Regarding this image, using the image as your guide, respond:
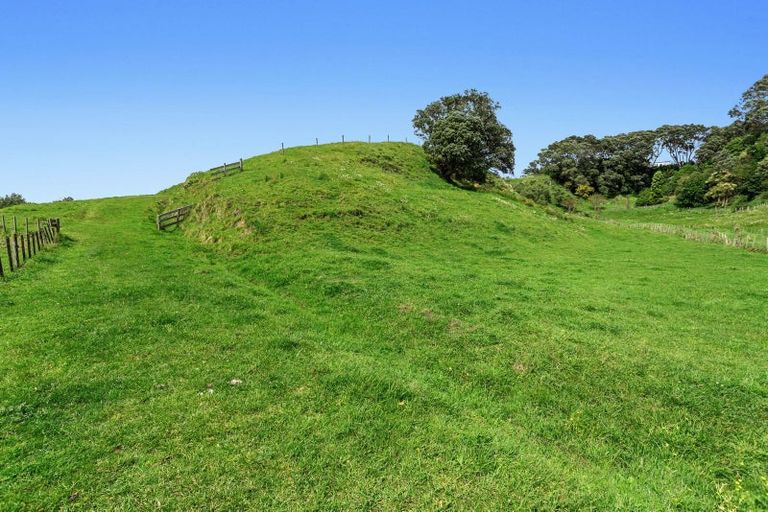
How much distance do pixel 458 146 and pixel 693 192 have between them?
78202mm

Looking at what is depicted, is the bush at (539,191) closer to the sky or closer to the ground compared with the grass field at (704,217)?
closer to the sky

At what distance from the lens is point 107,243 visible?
26.7m

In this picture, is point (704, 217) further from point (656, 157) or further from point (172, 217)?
point (172, 217)

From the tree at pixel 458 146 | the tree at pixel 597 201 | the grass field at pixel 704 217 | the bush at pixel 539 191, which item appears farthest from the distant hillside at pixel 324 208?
the tree at pixel 597 201

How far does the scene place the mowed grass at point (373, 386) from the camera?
6770mm

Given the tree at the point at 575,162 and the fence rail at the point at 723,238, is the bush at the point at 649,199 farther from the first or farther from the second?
the fence rail at the point at 723,238

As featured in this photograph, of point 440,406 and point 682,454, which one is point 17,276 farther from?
point 682,454

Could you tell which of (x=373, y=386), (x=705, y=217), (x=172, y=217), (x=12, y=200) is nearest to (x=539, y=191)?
(x=705, y=217)

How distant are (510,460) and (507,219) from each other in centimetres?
3163

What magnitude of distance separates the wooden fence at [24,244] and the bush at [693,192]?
119 m

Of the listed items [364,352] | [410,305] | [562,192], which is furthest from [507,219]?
[562,192]

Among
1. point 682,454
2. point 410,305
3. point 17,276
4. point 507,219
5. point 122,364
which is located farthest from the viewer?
point 507,219

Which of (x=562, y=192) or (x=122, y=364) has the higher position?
(x=562, y=192)

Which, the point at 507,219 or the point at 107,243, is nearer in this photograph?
the point at 107,243
